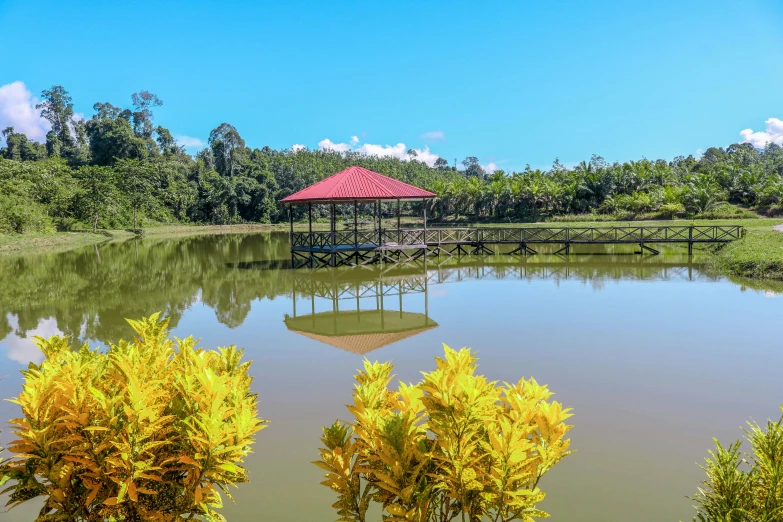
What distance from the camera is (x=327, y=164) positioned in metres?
58.1

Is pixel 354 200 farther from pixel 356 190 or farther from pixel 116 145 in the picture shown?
pixel 116 145

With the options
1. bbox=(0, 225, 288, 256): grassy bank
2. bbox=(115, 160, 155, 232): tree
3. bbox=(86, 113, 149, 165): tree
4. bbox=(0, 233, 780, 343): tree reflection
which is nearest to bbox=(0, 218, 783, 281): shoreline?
bbox=(0, 225, 288, 256): grassy bank

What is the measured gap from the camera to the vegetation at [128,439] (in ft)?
6.92

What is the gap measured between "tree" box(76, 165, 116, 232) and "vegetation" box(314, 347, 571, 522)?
38720 millimetres

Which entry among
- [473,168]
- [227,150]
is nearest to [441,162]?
[473,168]

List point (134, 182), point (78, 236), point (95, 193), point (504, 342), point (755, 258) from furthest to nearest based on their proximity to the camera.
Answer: point (134, 182), point (95, 193), point (78, 236), point (755, 258), point (504, 342)

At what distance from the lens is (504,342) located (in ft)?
24.8

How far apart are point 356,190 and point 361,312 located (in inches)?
286

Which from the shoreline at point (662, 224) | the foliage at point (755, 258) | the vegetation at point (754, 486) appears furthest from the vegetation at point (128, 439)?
the foliage at point (755, 258)

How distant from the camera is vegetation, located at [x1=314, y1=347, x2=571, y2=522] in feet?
6.79

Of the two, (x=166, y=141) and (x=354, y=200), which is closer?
(x=354, y=200)

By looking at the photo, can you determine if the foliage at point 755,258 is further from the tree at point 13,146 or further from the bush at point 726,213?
the tree at point 13,146

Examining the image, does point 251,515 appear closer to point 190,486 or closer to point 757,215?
point 190,486

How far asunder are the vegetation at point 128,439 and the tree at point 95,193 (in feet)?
124
